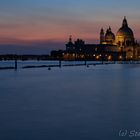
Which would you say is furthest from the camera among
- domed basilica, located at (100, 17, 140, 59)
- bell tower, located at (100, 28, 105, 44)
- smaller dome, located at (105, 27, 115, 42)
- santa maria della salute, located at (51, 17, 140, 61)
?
bell tower, located at (100, 28, 105, 44)

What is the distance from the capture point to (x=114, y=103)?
54.6 ft

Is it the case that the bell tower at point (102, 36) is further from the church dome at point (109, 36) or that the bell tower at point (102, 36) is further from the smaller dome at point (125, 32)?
the smaller dome at point (125, 32)

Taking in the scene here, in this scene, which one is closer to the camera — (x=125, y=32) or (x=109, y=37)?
(x=125, y=32)

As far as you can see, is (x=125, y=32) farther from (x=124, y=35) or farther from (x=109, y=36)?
(x=109, y=36)

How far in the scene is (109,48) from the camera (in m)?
171

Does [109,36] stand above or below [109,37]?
above

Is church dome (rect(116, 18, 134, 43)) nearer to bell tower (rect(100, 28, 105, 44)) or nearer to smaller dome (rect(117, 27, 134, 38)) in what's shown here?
smaller dome (rect(117, 27, 134, 38))

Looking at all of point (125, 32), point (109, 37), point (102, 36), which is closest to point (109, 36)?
point (109, 37)

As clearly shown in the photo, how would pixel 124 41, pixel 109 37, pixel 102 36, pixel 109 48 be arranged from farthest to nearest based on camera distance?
pixel 102 36 → pixel 109 37 → pixel 124 41 → pixel 109 48

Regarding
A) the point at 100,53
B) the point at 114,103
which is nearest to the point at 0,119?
the point at 114,103

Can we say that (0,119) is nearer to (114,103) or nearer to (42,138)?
(42,138)

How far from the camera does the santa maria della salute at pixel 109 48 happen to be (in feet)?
556

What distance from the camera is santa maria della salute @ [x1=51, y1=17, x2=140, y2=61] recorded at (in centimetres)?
16938

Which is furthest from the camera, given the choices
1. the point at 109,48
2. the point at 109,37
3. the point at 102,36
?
the point at 102,36
